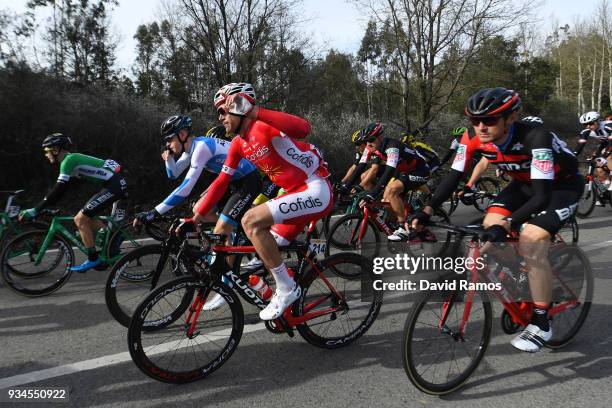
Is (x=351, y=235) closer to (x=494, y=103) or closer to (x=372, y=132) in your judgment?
(x=372, y=132)

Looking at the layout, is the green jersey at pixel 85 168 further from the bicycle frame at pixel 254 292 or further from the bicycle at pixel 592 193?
the bicycle at pixel 592 193

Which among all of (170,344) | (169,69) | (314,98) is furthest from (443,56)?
(170,344)

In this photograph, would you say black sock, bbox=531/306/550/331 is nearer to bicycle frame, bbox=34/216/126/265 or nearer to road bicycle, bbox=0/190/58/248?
bicycle frame, bbox=34/216/126/265

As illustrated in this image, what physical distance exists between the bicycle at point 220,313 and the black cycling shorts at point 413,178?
3122mm

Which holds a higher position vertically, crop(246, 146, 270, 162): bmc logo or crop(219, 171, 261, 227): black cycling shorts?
crop(246, 146, 270, 162): bmc logo

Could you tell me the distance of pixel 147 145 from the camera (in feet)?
37.9

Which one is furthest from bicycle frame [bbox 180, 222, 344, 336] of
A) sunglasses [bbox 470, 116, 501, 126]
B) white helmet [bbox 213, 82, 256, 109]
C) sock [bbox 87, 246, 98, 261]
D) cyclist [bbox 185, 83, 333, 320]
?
sock [bbox 87, 246, 98, 261]

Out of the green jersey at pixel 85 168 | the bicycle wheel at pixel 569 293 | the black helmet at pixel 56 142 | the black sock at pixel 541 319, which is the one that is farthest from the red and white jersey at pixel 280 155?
the black helmet at pixel 56 142

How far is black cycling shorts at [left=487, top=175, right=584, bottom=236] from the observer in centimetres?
324

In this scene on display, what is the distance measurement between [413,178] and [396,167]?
49 cm

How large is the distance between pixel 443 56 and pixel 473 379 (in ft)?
54.1

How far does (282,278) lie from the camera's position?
3219 millimetres

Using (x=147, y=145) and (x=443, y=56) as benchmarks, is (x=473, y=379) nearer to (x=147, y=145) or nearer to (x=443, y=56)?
(x=147, y=145)

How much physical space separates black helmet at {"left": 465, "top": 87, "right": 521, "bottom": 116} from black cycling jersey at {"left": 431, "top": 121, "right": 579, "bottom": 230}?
0.29 meters
